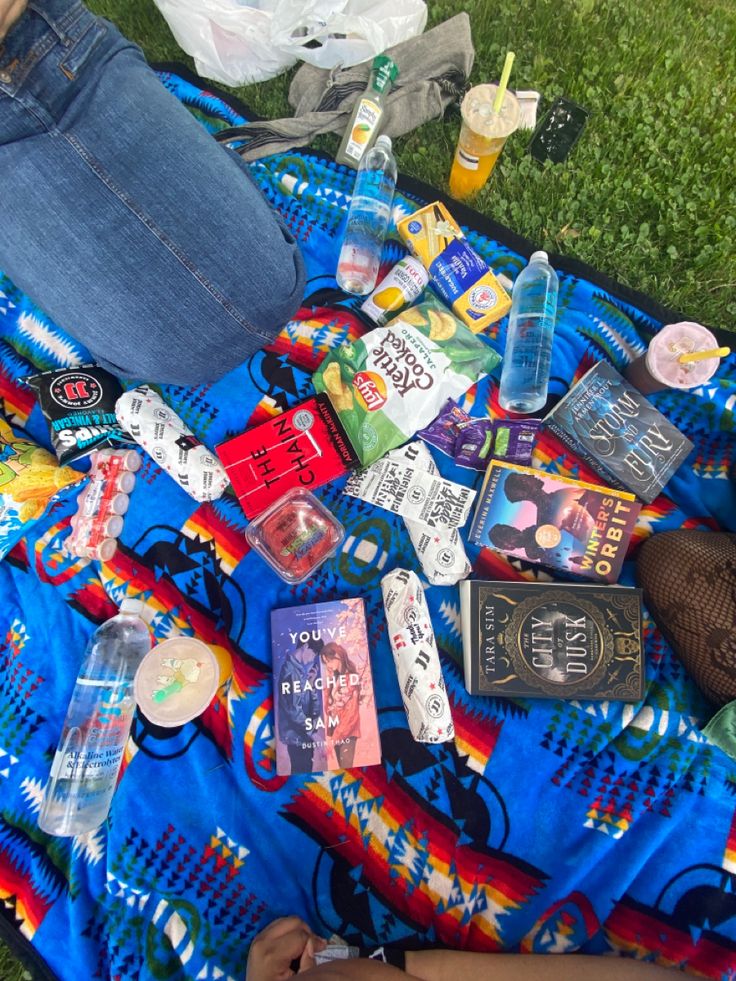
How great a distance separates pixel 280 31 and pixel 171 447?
136cm

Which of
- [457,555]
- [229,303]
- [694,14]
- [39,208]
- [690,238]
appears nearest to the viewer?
[39,208]

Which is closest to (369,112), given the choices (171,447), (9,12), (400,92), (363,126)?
(363,126)

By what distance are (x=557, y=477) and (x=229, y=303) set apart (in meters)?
0.95

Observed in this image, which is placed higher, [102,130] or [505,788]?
[102,130]

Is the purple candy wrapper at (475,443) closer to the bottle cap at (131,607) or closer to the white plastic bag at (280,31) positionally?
the bottle cap at (131,607)

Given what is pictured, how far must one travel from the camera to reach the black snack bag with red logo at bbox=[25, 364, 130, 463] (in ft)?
5.24

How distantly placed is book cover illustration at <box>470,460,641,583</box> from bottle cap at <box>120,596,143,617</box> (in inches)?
35.4

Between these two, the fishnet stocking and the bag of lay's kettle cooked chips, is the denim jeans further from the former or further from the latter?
the fishnet stocking

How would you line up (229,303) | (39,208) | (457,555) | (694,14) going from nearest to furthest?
(39,208) < (229,303) < (457,555) < (694,14)

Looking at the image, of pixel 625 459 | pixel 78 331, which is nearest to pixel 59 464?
pixel 78 331

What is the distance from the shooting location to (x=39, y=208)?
1.28m

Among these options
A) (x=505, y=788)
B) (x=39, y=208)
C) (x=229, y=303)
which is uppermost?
(x=39, y=208)

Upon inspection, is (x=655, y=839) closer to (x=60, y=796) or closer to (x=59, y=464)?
(x=60, y=796)

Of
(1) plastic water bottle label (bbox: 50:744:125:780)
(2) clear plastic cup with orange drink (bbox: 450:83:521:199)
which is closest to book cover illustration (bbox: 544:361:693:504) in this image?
(2) clear plastic cup with orange drink (bbox: 450:83:521:199)
